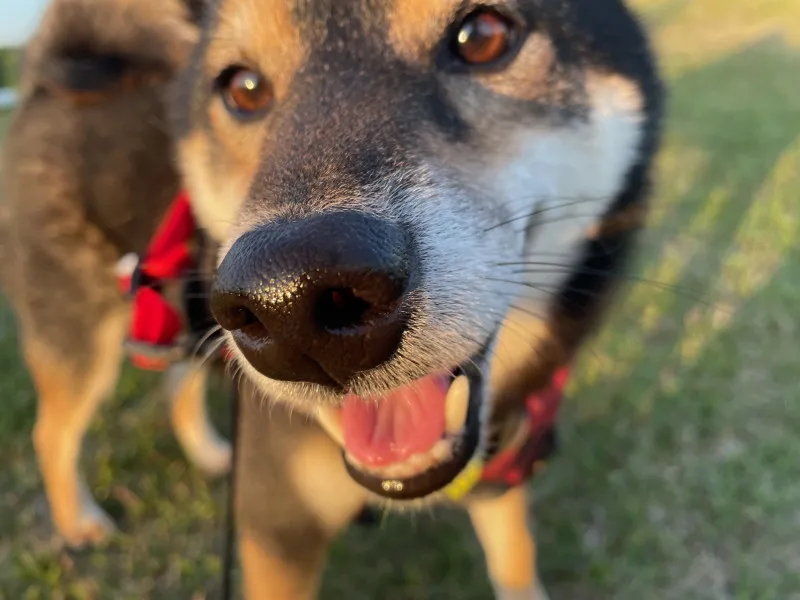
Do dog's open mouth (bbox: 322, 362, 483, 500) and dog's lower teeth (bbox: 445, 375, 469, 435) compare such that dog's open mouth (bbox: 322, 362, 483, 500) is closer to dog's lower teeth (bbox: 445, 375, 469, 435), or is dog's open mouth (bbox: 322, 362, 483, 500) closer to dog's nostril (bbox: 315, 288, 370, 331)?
dog's lower teeth (bbox: 445, 375, 469, 435)

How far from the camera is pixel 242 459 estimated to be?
4.85 ft

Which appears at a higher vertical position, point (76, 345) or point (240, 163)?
point (240, 163)

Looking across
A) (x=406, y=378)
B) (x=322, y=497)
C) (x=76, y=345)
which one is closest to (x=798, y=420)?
(x=322, y=497)

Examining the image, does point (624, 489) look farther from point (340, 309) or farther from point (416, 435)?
point (340, 309)

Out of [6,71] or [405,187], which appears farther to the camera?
[6,71]

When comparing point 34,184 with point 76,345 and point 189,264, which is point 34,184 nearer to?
point 76,345

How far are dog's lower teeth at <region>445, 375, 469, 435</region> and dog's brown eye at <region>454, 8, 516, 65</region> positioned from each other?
20.8 inches

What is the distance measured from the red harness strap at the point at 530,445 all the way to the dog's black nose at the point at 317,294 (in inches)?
26.5

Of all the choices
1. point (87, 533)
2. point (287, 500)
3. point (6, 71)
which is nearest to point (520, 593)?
point (287, 500)

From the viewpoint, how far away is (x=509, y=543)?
5.87 ft

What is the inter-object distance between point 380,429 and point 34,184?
124 centimetres

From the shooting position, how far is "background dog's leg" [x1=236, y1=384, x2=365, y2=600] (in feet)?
4.43

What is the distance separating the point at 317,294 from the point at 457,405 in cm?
43

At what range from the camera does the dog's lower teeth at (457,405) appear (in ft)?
3.65
